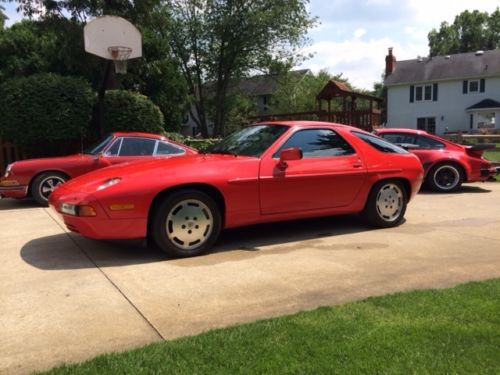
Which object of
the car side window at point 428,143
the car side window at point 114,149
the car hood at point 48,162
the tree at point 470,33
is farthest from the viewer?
the tree at point 470,33

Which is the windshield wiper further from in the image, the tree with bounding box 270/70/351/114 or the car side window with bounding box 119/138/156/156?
the tree with bounding box 270/70/351/114

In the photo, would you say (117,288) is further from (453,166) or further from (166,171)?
(453,166)

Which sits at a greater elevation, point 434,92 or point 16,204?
point 434,92

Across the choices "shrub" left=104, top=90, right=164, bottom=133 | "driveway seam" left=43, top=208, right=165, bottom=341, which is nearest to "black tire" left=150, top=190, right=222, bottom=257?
"driveway seam" left=43, top=208, right=165, bottom=341

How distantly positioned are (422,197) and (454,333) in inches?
267

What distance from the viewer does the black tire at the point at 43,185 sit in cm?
871

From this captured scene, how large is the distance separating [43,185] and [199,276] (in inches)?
214

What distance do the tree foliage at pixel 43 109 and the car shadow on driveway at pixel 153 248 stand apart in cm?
640

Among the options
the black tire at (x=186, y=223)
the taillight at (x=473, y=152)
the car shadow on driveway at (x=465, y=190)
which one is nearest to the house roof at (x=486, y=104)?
the car shadow on driveway at (x=465, y=190)

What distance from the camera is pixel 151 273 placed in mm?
4594

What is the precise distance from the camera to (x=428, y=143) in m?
10.6

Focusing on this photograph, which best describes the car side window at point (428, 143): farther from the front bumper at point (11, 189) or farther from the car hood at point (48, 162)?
the front bumper at point (11, 189)

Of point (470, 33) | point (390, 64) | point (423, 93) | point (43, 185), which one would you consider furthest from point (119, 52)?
point (470, 33)

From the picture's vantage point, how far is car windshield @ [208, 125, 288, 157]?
581 cm
